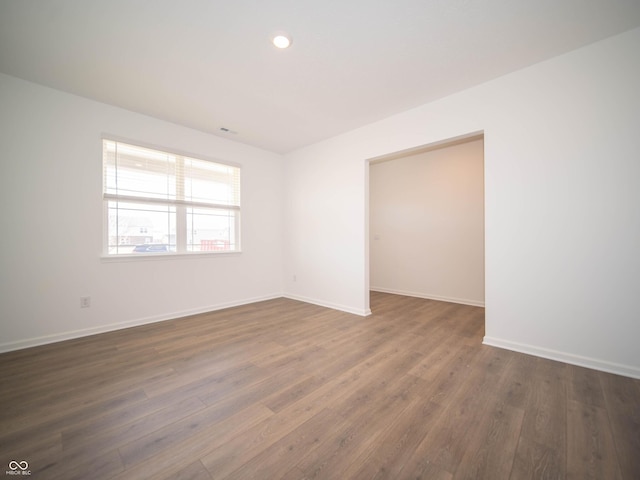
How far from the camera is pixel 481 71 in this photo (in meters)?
2.49

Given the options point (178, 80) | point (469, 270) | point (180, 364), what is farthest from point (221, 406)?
point (469, 270)

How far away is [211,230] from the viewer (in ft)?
13.5

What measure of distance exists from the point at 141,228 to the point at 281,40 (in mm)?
2889

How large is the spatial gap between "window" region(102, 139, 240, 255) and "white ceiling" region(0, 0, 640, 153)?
76 centimetres

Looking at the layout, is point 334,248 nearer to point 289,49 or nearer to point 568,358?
point 289,49

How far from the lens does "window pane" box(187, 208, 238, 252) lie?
154 inches

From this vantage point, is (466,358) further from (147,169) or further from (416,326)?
(147,169)

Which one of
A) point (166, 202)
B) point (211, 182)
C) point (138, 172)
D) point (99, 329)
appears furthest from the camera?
point (211, 182)

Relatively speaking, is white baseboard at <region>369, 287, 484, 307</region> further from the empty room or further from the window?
the window

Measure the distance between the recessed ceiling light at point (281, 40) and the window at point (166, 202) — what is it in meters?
2.39

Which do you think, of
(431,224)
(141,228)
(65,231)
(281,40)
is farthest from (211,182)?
(431,224)

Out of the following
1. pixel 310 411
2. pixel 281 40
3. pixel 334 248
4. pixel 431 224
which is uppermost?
pixel 281 40

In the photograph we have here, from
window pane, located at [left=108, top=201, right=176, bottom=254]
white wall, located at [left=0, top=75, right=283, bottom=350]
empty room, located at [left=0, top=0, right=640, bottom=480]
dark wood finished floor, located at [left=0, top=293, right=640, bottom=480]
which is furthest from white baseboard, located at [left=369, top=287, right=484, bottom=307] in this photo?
window pane, located at [left=108, top=201, right=176, bottom=254]

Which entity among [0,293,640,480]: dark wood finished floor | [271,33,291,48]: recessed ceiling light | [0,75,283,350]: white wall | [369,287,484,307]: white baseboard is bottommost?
[0,293,640,480]: dark wood finished floor
